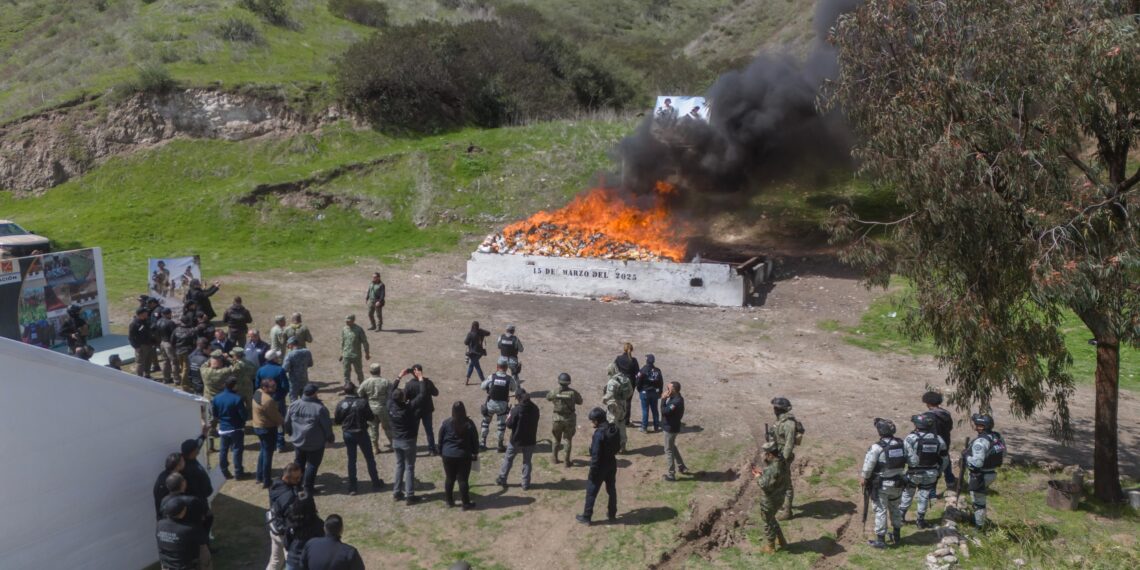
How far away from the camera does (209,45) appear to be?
3966 centimetres

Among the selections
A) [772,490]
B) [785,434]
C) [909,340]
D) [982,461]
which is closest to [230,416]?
[772,490]

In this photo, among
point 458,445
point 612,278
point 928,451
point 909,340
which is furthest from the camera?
point 612,278

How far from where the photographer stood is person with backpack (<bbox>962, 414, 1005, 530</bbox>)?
9.39 m

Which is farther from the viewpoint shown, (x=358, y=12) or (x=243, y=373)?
(x=358, y=12)

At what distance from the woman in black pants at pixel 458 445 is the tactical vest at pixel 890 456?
180 inches

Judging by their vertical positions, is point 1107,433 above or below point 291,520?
above

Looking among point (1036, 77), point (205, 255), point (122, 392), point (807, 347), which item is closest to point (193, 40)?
point (205, 255)

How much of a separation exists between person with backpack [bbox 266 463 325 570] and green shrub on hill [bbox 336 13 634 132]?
30.8 meters

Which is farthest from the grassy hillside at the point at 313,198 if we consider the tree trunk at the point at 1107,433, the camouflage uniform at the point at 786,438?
the tree trunk at the point at 1107,433

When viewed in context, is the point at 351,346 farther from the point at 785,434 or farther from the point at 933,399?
the point at 933,399

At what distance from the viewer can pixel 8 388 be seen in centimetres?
700

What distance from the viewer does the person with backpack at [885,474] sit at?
9.02 meters

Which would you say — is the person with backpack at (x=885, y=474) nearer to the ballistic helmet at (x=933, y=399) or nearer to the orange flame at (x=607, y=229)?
the ballistic helmet at (x=933, y=399)

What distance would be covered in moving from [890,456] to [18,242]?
2455 centimetres
